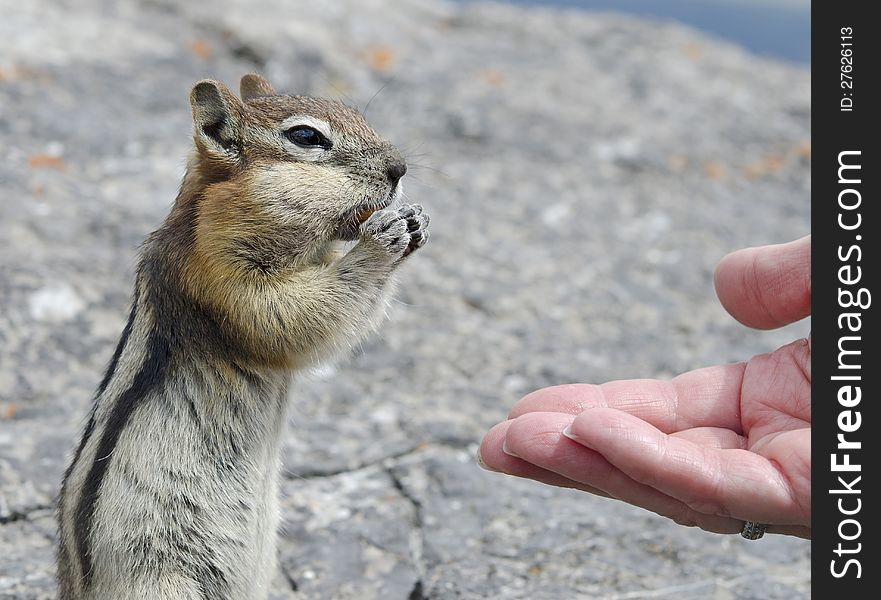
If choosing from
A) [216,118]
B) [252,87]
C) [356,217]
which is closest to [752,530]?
[356,217]

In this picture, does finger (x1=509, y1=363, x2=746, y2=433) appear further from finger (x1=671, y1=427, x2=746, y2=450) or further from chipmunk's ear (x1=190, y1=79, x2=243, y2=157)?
chipmunk's ear (x1=190, y1=79, x2=243, y2=157)

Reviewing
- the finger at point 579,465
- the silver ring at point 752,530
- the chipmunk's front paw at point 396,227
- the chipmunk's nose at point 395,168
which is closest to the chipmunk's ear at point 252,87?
the chipmunk's nose at point 395,168

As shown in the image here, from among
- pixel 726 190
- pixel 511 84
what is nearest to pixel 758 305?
pixel 726 190

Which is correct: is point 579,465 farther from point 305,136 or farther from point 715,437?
point 305,136

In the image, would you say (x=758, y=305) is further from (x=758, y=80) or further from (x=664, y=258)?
(x=758, y=80)

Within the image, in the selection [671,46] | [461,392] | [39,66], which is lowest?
[461,392]

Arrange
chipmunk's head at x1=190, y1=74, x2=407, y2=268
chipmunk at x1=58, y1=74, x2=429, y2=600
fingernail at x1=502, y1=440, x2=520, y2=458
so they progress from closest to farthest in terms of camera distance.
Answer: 1. fingernail at x1=502, y1=440, x2=520, y2=458
2. chipmunk at x1=58, y1=74, x2=429, y2=600
3. chipmunk's head at x1=190, y1=74, x2=407, y2=268

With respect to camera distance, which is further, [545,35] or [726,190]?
[545,35]

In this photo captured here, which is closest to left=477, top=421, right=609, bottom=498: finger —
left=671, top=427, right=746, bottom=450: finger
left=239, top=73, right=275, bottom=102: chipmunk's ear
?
→ left=671, top=427, right=746, bottom=450: finger
